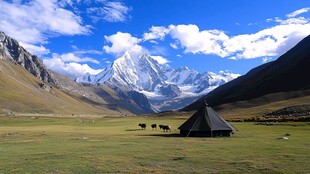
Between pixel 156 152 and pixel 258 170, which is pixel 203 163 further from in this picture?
pixel 156 152

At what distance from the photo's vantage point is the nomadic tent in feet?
181

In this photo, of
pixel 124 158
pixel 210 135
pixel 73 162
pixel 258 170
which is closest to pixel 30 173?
pixel 73 162

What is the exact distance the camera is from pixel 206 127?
55.2 metres

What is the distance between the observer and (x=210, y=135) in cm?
5525

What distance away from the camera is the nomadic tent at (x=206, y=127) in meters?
55.1

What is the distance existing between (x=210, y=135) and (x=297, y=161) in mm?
27215

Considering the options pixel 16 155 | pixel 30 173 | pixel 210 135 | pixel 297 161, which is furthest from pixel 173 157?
pixel 210 135

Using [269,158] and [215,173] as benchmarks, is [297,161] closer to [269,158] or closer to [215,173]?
[269,158]

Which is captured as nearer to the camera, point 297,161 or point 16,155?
point 297,161

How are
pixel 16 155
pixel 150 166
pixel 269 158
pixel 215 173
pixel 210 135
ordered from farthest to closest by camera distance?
pixel 210 135 → pixel 16 155 → pixel 269 158 → pixel 150 166 → pixel 215 173

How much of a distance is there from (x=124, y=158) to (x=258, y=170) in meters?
12.1

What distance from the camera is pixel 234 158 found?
30.2m

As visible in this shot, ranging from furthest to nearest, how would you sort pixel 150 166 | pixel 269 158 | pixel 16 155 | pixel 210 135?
1. pixel 210 135
2. pixel 16 155
3. pixel 269 158
4. pixel 150 166

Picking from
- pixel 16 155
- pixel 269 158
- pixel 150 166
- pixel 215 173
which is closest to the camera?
pixel 215 173
